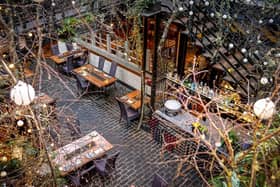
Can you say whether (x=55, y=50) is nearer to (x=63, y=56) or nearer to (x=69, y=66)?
(x=63, y=56)

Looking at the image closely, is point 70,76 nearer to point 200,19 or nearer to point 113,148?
point 113,148

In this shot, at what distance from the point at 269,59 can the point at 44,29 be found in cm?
590

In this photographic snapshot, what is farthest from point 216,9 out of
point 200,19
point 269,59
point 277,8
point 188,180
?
point 188,180

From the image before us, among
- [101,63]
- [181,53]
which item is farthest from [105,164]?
[101,63]

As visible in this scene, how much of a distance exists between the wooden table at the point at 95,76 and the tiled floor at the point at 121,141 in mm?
599

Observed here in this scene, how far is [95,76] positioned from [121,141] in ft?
9.52

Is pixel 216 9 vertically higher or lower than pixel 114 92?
higher

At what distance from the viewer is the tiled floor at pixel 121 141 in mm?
7859

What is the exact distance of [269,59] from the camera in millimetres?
6980

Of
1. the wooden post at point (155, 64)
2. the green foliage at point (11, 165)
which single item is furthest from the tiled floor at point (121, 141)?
the green foliage at point (11, 165)

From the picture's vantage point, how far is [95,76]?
11062 millimetres

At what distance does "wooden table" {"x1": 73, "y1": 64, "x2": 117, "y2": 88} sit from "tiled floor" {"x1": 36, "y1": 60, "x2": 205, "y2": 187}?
0.60 metres

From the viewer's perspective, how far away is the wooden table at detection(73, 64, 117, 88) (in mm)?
10711

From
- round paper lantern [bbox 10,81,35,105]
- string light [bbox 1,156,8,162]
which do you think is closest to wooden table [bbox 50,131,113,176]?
string light [bbox 1,156,8,162]
